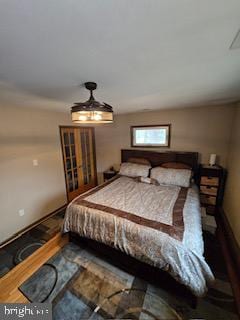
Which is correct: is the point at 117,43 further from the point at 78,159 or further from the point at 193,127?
the point at 78,159

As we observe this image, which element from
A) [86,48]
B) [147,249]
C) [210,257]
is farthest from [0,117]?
[210,257]

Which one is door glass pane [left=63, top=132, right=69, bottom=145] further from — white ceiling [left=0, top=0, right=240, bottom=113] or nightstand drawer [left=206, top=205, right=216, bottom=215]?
nightstand drawer [left=206, top=205, right=216, bottom=215]

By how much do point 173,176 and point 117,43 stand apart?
247cm

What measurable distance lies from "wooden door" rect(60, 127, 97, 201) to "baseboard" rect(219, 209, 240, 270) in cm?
318

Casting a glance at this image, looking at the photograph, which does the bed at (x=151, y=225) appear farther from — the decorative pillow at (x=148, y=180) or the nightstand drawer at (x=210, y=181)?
the nightstand drawer at (x=210, y=181)

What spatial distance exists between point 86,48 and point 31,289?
2.33m

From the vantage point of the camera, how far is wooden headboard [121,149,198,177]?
3.05m

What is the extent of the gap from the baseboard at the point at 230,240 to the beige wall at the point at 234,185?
0.08m

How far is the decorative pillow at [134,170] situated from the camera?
319 centimetres

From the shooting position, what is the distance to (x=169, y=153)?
3236 mm

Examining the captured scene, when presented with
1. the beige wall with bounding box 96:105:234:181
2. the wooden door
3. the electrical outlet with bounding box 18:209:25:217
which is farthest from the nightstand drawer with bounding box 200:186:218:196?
the electrical outlet with bounding box 18:209:25:217

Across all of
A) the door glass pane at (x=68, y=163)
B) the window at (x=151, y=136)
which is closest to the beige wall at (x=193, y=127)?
the window at (x=151, y=136)

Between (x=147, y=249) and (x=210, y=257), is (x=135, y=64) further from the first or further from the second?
(x=210, y=257)

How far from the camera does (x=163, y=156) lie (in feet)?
10.8
